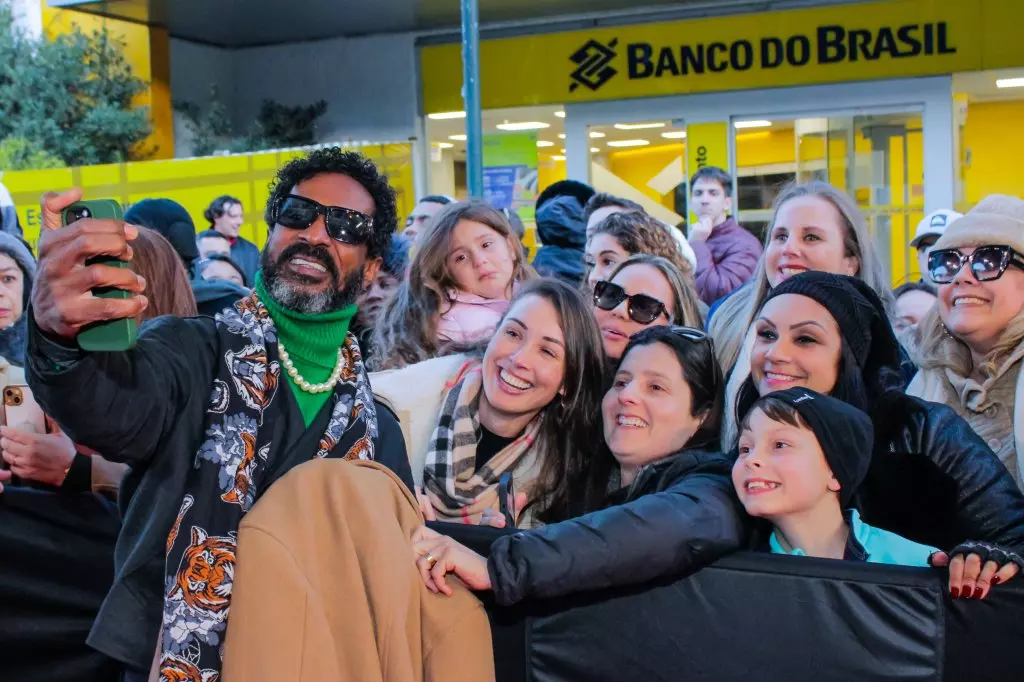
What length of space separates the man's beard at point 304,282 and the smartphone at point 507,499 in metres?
0.86

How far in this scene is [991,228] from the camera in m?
3.50

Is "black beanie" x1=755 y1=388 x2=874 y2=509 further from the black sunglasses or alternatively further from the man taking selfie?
the black sunglasses

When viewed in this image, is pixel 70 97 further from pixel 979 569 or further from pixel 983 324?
pixel 979 569

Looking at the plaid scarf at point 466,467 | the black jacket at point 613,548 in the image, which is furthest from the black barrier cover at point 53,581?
the black jacket at point 613,548

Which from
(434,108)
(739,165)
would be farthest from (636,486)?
(434,108)

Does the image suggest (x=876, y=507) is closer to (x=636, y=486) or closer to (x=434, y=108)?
(x=636, y=486)

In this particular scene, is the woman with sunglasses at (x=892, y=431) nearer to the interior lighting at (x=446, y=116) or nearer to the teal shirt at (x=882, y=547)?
the teal shirt at (x=882, y=547)

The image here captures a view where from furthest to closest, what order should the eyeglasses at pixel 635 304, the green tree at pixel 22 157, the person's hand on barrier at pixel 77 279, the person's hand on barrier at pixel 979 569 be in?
the green tree at pixel 22 157, the eyeglasses at pixel 635 304, the person's hand on barrier at pixel 979 569, the person's hand on barrier at pixel 77 279

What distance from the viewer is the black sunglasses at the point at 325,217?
259 cm

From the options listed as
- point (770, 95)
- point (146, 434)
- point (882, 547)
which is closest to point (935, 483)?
point (882, 547)

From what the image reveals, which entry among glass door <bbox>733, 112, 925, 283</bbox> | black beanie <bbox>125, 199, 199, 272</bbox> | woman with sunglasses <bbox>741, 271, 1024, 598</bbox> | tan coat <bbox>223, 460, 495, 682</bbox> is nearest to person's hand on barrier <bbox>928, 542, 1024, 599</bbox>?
woman with sunglasses <bbox>741, 271, 1024, 598</bbox>

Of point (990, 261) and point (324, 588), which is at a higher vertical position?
point (990, 261)

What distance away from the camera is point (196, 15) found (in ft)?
47.3

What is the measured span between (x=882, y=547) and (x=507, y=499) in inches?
41.4
